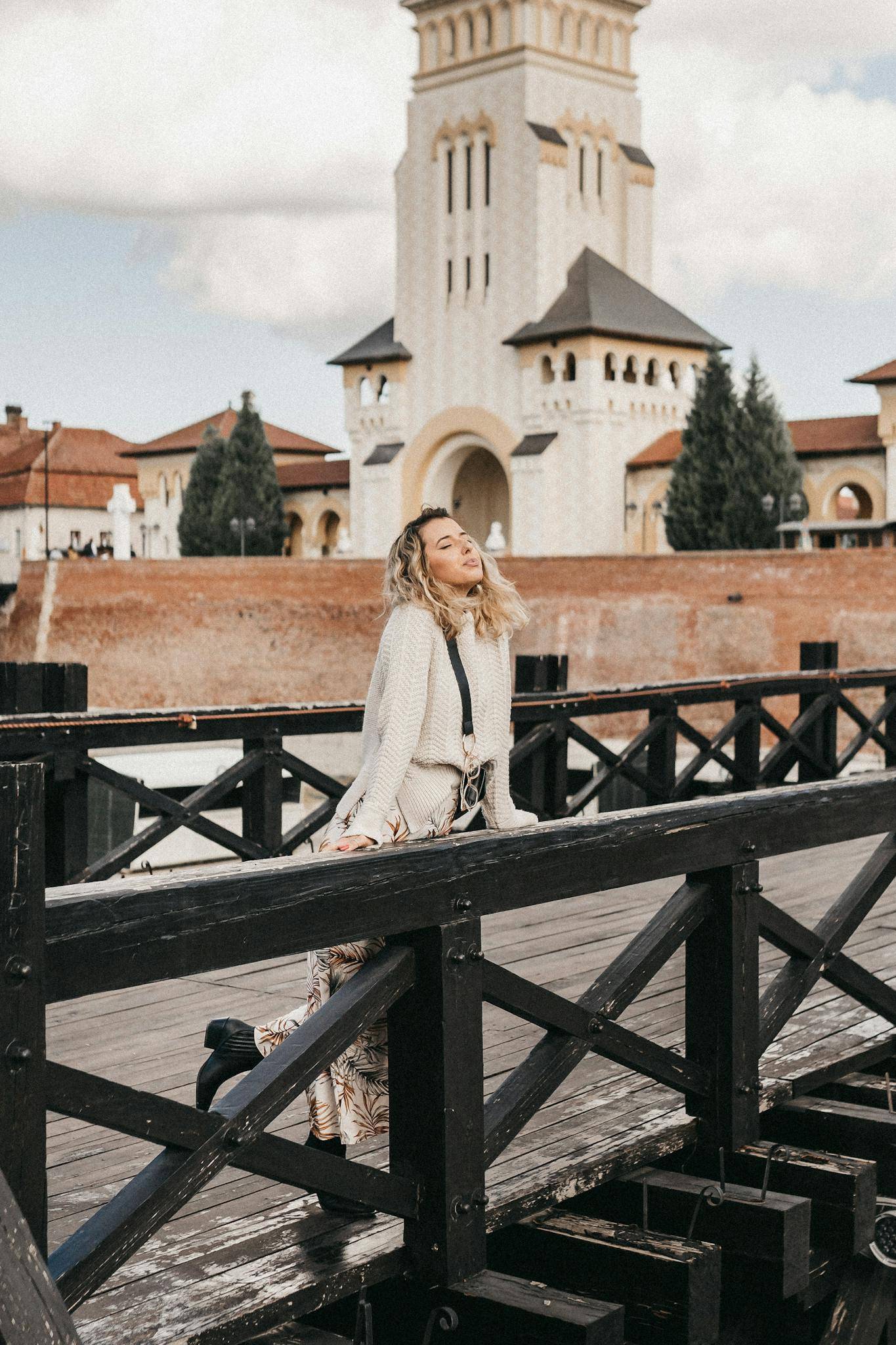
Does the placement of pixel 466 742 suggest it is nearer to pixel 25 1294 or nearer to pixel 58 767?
pixel 25 1294

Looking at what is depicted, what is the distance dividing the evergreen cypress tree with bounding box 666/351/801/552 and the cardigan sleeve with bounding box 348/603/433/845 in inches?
1440

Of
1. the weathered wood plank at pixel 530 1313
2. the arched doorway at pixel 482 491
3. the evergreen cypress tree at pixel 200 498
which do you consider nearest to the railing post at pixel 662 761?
the weathered wood plank at pixel 530 1313

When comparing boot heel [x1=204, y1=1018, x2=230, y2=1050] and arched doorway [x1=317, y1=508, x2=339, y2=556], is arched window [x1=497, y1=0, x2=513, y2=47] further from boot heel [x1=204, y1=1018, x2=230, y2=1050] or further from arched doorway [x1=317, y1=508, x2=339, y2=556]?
boot heel [x1=204, y1=1018, x2=230, y2=1050]

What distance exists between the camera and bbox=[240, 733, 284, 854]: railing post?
669 centimetres

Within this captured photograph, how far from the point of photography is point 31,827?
218 cm

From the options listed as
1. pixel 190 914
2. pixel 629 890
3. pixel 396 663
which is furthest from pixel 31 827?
pixel 629 890

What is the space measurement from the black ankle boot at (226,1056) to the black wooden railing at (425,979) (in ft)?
1.64

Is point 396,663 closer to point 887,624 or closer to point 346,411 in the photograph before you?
point 887,624

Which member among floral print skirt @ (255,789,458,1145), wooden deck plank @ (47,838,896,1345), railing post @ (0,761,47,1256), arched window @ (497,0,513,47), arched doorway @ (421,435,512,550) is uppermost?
arched window @ (497,0,513,47)

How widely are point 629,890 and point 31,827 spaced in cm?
467

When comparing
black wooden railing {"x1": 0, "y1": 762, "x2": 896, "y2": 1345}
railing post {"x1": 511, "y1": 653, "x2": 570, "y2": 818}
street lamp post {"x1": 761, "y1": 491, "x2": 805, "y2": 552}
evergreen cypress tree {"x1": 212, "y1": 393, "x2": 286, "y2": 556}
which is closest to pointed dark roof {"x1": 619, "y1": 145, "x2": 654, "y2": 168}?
street lamp post {"x1": 761, "y1": 491, "x2": 805, "y2": 552}

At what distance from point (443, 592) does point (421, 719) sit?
0.89 feet

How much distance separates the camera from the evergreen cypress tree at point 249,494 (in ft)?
168

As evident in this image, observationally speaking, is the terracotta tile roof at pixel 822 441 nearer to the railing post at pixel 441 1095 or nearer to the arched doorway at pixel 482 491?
the arched doorway at pixel 482 491
